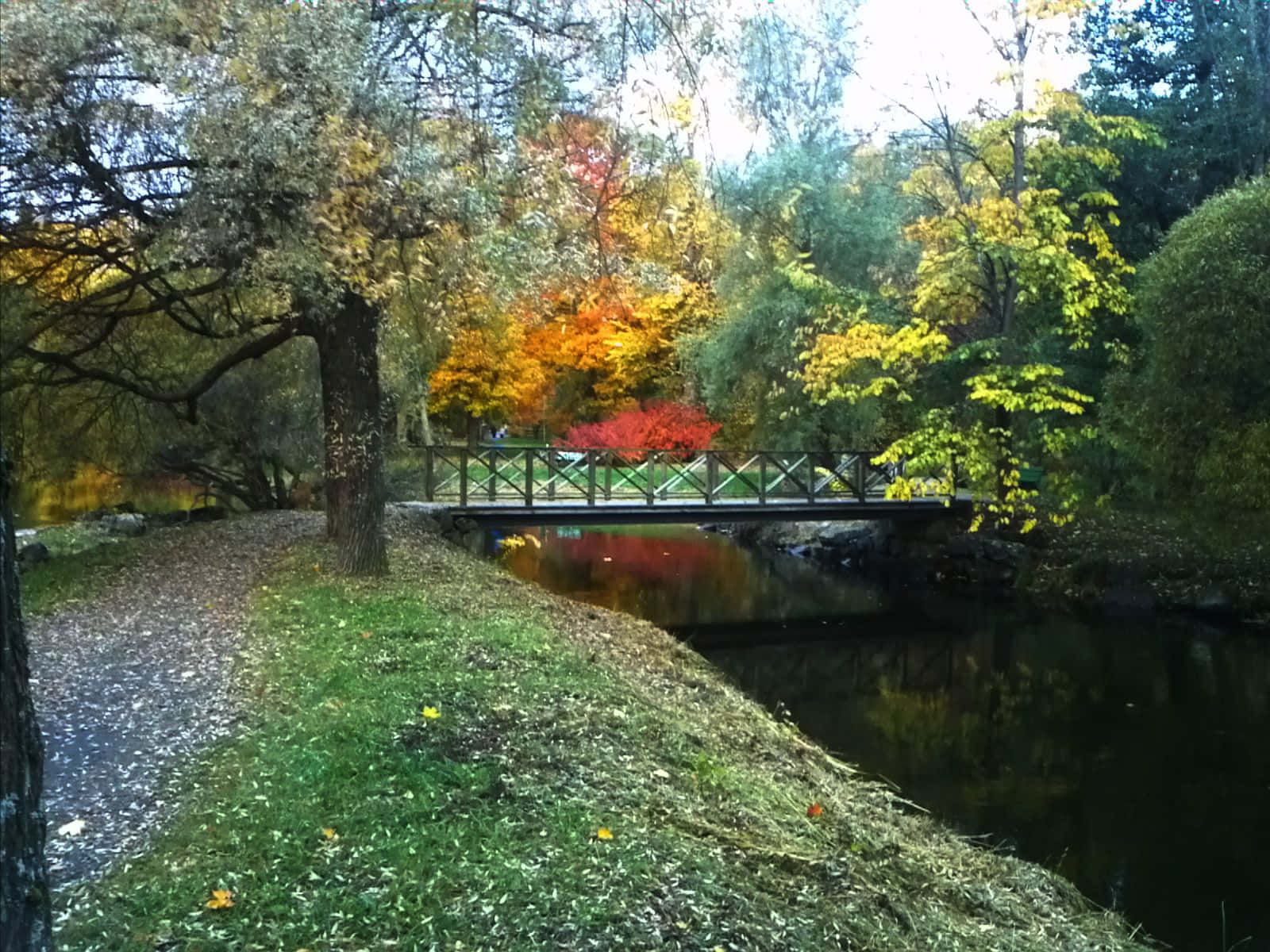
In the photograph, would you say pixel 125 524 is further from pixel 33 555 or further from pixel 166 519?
pixel 33 555

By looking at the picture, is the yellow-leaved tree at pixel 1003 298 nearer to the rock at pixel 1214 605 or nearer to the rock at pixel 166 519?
the rock at pixel 1214 605

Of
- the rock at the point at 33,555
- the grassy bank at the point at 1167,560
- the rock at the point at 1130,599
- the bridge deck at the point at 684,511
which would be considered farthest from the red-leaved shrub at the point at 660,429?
the rock at the point at 33,555

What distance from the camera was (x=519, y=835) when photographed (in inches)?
181

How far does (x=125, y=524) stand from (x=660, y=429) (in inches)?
563

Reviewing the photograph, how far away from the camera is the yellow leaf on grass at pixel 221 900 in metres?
3.74

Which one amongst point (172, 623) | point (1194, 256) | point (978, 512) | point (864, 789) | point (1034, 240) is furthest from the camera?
point (978, 512)

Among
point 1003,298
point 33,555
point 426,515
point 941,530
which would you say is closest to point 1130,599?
point 941,530

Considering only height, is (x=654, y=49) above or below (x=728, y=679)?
above

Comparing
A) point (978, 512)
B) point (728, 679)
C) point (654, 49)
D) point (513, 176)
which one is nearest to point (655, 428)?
point (978, 512)

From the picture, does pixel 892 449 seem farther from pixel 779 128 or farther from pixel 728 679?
pixel 779 128

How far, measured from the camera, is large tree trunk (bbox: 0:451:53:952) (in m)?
2.52

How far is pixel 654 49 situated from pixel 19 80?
5.23m

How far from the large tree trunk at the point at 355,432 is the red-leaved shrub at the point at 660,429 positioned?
16.0 meters

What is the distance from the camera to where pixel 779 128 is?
7312 millimetres
